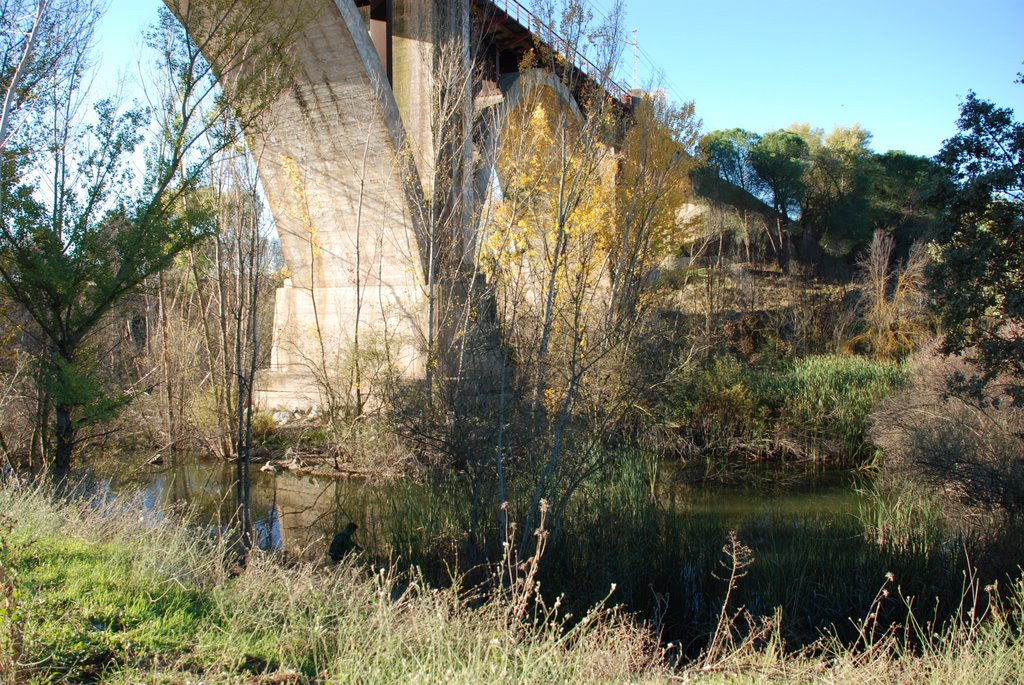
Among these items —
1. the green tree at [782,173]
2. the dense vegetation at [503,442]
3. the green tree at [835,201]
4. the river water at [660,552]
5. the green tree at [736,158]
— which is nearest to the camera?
the dense vegetation at [503,442]

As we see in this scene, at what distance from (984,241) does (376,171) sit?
961 centimetres

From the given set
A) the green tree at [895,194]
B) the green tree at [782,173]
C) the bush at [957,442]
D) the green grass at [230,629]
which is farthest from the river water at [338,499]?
the green tree at [782,173]

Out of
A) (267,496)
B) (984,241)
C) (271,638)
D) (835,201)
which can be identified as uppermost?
(835,201)

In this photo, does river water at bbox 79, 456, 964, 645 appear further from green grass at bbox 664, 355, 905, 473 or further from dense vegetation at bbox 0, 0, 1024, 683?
green grass at bbox 664, 355, 905, 473

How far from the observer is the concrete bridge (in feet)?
39.2

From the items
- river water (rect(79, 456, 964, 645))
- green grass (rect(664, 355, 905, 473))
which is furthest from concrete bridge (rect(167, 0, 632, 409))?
green grass (rect(664, 355, 905, 473))

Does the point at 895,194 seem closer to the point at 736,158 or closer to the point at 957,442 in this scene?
the point at 736,158

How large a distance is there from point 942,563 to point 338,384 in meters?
9.20

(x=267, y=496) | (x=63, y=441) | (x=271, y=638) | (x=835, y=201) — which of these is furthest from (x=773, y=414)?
(x=835, y=201)

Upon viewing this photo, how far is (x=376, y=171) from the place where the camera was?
44.7ft

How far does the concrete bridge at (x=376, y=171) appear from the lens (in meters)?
11.9

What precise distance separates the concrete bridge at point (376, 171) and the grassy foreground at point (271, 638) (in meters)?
7.28

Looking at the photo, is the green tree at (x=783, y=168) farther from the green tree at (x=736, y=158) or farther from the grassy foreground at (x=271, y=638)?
the grassy foreground at (x=271, y=638)

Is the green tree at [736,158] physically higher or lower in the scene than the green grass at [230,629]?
higher
